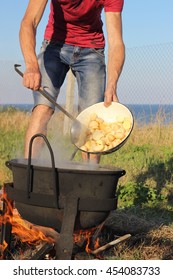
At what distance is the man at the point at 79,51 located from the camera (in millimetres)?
3811

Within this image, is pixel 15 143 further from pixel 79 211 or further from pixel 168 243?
pixel 79 211

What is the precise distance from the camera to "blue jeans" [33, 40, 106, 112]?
396cm

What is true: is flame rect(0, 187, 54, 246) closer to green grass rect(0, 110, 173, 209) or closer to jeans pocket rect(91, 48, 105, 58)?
green grass rect(0, 110, 173, 209)

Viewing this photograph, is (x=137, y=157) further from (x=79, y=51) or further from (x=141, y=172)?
(x=79, y=51)

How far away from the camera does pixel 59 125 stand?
9859mm

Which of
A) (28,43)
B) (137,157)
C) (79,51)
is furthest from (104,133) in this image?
(137,157)

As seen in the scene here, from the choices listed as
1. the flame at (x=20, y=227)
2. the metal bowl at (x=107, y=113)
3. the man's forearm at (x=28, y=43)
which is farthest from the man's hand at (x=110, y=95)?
the flame at (x=20, y=227)

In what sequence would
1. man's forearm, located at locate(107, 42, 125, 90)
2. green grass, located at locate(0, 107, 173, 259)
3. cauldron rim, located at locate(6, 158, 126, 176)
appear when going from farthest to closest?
green grass, located at locate(0, 107, 173, 259)
man's forearm, located at locate(107, 42, 125, 90)
cauldron rim, located at locate(6, 158, 126, 176)

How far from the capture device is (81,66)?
400 cm

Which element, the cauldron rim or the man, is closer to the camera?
the cauldron rim

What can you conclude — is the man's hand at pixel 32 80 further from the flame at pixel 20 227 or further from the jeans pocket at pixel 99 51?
the jeans pocket at pixel 99 51

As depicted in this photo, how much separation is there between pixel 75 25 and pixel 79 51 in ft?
0.66

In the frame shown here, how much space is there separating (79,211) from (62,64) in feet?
4.82

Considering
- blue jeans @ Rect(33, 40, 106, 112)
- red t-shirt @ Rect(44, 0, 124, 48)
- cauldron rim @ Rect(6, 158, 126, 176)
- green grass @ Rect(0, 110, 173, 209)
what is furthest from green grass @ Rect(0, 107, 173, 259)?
red t-shirt @ Rect(44, 0, 124, 48)
